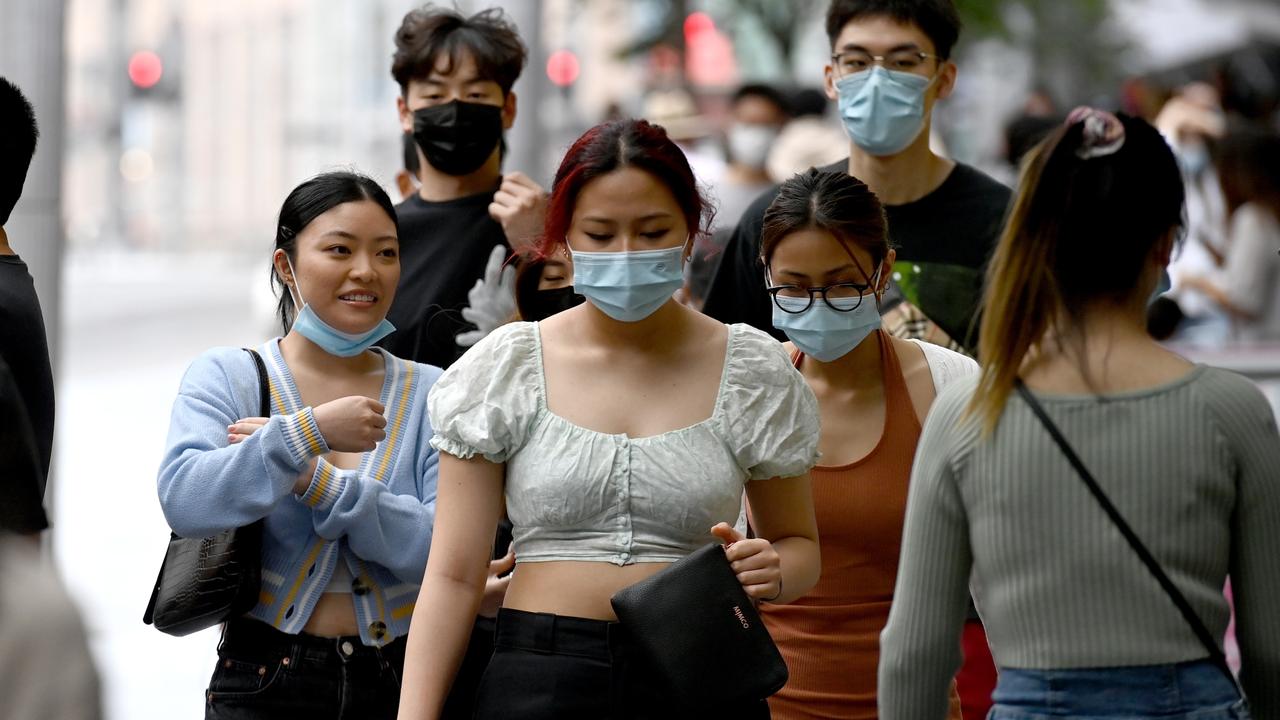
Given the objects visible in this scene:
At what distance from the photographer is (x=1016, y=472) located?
2.91 metres

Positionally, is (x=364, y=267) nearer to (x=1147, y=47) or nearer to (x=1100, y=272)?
(x=1100, y=272)

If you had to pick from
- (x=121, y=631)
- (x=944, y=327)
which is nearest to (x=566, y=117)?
(x=121, y=631)

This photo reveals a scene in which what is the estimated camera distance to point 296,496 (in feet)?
12.8

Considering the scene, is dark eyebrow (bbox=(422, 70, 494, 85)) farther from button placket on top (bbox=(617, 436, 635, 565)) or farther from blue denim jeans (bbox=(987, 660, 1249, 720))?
blue denim jeans (bbox=(987, 660, 1249, 720))

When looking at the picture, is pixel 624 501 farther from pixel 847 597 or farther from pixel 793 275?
pixel 793 275

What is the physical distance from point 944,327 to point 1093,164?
2.00 meters

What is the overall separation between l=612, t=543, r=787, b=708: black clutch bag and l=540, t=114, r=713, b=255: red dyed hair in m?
0.65

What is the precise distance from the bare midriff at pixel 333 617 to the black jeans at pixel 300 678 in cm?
2

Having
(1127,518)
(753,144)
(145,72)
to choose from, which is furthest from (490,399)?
(145,72)

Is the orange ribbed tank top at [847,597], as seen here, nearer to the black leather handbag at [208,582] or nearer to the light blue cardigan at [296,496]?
the light blue cardigan at [296,496]

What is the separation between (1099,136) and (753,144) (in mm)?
7113

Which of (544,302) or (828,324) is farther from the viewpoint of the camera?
(544,302)

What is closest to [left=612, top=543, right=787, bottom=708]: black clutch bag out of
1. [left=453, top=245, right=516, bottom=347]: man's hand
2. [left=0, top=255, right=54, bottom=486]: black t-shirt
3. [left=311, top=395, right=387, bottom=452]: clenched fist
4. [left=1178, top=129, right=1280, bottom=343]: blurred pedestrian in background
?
[left=311, top=395, right=387, bottom=452]: clenched fist

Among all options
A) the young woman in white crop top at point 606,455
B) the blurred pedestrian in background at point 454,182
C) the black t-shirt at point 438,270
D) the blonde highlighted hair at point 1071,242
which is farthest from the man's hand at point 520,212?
the blonde highlighted hair at point 1071,242
